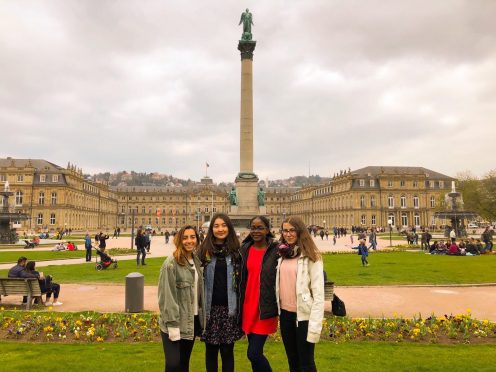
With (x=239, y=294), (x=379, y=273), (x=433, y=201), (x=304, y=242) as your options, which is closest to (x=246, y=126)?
(x=379, y=273)

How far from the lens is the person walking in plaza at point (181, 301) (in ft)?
17.7

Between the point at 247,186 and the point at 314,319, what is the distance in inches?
1424

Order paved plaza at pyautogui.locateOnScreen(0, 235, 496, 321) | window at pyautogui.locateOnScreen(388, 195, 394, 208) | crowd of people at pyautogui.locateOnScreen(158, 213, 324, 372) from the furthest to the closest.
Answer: window at pyautogui.locateOnScreen(388, 195, 394, 208), paved plaza at pyautogui.locateOnScreen(0, 235, 496, 321), crowd of people at pyautogui.locateOnScreen(158, 213, 324, 372)

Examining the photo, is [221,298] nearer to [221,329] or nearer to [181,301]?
[221,329]

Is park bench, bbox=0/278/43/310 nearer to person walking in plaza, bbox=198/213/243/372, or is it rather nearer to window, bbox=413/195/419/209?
person walking in plaza, bbox=198/213/243/372

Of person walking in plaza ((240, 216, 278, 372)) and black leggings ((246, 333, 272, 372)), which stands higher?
person walking in plaza ((240, 216, 278, 372))

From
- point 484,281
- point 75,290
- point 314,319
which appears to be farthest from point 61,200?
point 314,319

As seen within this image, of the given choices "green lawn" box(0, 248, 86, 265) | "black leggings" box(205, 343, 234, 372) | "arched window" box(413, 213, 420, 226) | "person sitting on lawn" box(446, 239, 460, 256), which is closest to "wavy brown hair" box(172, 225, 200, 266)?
"black leggings" box(205, 343, 234, 372)

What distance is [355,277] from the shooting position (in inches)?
755

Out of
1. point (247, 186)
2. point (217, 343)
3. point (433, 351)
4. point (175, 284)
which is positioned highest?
point (247, 186)

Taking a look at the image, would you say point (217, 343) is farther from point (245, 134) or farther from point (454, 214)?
point (454, 214)

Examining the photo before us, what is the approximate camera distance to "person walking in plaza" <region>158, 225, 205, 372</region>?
213 inches

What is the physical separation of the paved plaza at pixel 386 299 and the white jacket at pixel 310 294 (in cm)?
677

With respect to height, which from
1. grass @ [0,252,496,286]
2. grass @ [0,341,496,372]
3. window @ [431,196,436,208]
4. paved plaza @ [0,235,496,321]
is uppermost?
window @ [431,196,436,208]
